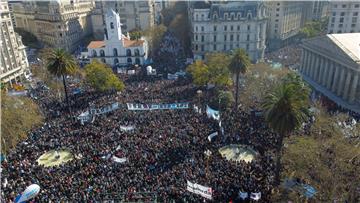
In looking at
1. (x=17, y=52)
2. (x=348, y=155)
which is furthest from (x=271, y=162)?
(x=17, y=52)

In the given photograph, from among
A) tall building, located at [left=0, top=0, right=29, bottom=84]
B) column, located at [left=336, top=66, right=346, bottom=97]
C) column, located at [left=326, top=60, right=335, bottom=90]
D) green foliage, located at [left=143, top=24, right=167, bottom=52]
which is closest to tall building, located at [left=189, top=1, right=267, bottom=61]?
green foliage, located at [left=143, top=24, right=167, bottom=52]

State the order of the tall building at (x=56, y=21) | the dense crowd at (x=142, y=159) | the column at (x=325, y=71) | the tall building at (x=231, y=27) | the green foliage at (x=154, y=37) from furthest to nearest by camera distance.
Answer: the tall building at (x=56, y=21)
the green foliage at (x=154, y=37)
the tall building at (x=231, y=27)
the column at (x=325, y=71)
the dense crowd at (x=142, y=159)

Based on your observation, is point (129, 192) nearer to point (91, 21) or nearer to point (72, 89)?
point (72, 89)

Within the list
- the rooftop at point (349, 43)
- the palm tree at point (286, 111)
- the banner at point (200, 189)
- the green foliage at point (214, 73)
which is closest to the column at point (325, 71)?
the rooftop at point (349, 43)

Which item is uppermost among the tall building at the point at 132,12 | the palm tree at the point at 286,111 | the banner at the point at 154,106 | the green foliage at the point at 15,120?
the tall building at the point at 132,12

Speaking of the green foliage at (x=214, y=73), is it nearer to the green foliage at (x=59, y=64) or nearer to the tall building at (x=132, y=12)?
the green foliage at (x=59, y=64)

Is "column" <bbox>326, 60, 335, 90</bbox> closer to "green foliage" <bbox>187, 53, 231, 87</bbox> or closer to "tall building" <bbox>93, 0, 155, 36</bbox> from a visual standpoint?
"green foliage" <bbox>187, 53, 231, 87</bbox>

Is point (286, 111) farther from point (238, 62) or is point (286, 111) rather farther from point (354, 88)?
point (354, 88)
